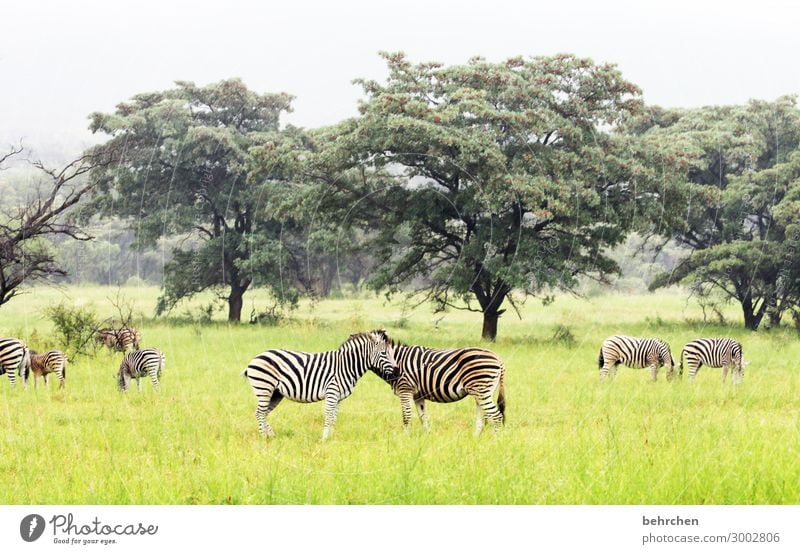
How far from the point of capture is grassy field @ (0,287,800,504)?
9430mm

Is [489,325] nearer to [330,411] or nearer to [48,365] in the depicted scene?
[48,365]

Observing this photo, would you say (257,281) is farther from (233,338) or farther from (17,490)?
(17,490)

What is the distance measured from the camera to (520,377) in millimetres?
18984

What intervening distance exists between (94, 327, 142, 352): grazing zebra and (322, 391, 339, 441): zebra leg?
37.5 feet

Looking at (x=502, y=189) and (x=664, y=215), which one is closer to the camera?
→ (x=502, y=189)

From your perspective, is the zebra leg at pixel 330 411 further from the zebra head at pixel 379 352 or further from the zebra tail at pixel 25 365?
the zebra tail at pixel 25 365

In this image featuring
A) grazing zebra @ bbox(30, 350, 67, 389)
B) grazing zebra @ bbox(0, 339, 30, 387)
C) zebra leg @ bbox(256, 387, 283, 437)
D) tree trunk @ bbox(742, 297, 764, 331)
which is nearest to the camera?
zebra leg @ bbox(256, 387, 283, 437)

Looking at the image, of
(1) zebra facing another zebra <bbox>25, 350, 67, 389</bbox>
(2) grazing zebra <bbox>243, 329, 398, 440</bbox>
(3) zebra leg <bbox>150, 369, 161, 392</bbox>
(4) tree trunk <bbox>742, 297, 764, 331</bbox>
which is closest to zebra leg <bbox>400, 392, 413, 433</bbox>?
(2) grazing zebra <bbox>243, 329, 398, 440</bbox>

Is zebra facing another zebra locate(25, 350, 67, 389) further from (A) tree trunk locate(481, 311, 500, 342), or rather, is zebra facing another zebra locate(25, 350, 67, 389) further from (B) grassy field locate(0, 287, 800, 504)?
(A) tree trunk locate(481, 311, 500, 342)

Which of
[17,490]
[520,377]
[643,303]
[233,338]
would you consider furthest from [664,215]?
[17,490]

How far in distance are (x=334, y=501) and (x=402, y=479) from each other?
0.83 meters

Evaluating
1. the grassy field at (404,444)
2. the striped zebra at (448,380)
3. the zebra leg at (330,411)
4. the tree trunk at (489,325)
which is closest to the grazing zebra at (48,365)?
the grassy field at (404,444)

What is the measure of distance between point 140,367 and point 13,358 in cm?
252

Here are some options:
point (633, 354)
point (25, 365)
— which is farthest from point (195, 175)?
point (633, 354)
